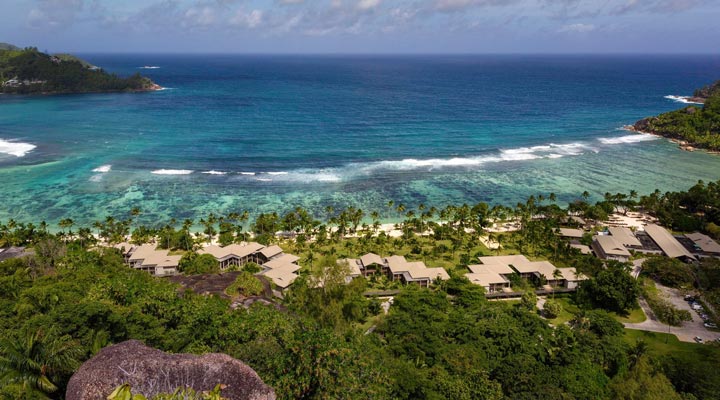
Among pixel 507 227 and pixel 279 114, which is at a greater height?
pixel 279 114

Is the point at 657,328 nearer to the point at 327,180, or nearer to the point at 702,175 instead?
the point at 327,180

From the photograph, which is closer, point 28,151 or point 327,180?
point 327,180

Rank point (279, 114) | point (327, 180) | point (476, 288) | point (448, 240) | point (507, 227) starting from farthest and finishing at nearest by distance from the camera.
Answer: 1. point (279, 114)
2. point (327, 180)
3. point (507, 227)
4. point (448, 240)
5. point (476, 288)

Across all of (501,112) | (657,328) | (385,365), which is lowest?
(657,328)

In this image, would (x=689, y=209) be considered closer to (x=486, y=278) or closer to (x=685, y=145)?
(x=486, y=278)

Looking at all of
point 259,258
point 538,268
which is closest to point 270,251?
point 259,258

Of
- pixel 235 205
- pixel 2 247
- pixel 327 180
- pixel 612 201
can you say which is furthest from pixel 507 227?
pixel 2 247

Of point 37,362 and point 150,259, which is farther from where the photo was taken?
point 150,259
